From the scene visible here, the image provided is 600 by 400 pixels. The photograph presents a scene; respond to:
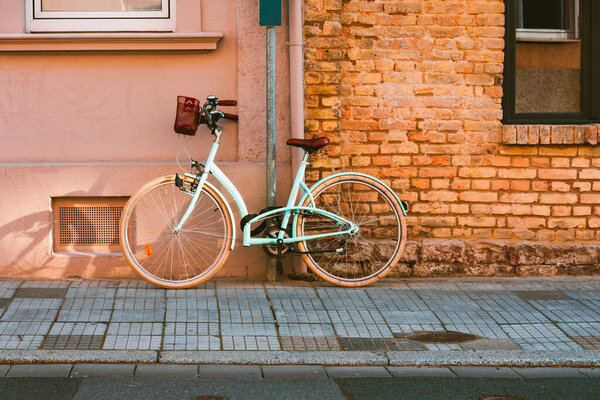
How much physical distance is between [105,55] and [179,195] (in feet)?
4.40

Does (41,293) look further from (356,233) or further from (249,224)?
(356,233)

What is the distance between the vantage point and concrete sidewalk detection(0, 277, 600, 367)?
496 cm

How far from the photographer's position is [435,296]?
6508mm

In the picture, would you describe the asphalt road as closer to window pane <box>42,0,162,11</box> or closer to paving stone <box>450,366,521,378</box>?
paving stone <box>450,366,521,378</box>

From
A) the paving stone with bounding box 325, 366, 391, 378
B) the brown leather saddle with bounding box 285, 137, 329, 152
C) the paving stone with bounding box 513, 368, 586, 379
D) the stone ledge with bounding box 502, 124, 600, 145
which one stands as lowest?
the paving stone with bounding box 513, 368, 586, 379

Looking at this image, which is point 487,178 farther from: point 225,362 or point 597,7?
point 225,362

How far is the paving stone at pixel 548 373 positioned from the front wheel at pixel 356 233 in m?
2.10

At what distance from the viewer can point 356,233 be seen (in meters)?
6.74

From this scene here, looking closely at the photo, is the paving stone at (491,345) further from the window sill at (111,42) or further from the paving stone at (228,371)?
the window sill at (111,42)

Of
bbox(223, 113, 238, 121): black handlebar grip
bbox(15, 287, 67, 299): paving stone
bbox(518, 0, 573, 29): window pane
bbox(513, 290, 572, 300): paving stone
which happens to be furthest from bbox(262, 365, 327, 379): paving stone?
bbox(518, 0, 573, 29): window pane

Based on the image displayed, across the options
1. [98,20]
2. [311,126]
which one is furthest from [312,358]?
[98,20]

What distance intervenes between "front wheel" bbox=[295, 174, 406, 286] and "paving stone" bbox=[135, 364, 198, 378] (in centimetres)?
213

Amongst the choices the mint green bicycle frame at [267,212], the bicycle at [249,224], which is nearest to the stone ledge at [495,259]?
→ the bicycle at [249,224]

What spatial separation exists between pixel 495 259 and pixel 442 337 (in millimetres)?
2074
